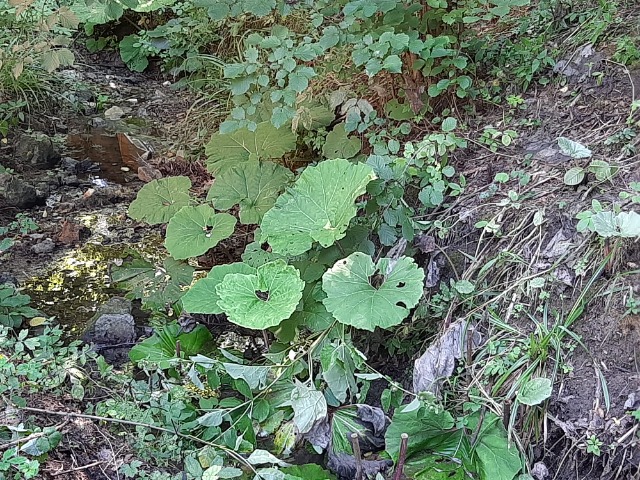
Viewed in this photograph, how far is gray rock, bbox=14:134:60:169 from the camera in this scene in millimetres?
3852

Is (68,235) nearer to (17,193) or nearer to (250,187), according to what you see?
(17,193)

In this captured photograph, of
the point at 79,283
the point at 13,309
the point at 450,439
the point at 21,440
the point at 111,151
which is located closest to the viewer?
the point at 21,440

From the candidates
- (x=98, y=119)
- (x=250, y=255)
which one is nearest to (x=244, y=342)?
(x=250, y=255)

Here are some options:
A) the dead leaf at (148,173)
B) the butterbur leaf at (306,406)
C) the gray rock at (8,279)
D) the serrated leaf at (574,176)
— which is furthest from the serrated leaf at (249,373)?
the dead leaf at (148,173)

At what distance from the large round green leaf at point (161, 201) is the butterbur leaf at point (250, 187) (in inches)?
A: 7.8

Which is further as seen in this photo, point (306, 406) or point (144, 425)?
point (306, 406)

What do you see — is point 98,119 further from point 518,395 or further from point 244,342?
point 518,395

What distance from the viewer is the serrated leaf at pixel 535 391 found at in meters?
1.71

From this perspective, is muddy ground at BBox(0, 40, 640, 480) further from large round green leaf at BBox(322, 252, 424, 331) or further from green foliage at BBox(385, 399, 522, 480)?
large round green leaf at BBox(322, 252, 424, 331)

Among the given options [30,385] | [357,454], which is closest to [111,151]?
[30,385]

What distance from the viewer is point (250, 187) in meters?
2.89

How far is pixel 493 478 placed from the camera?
178 centimetres

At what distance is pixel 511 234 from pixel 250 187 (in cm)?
123

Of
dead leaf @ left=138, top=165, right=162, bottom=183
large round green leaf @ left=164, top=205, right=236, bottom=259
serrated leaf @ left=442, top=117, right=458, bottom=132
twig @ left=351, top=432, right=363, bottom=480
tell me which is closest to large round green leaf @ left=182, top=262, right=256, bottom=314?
large round green leaf @ left=164, top=205, right=236, bottom=259
